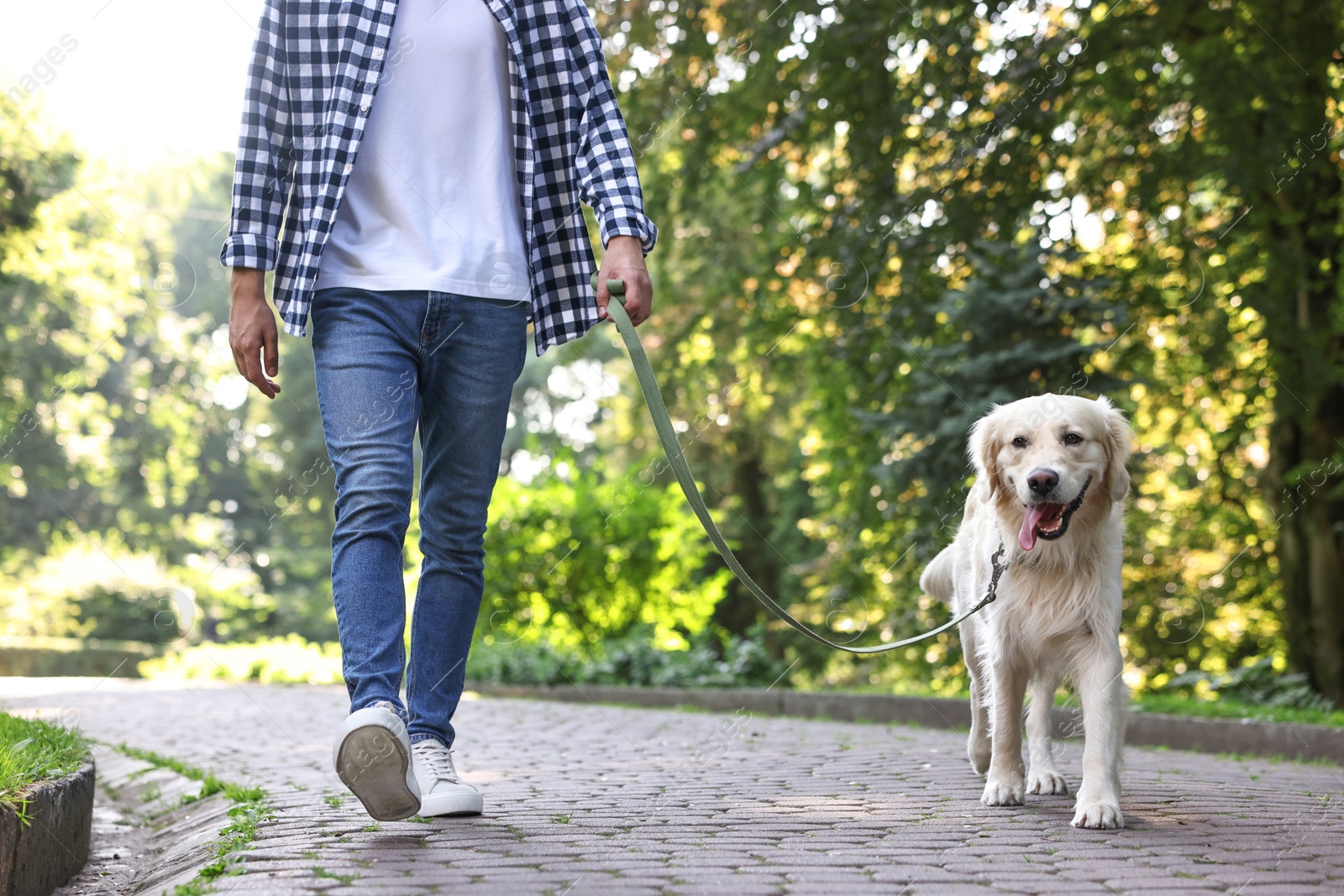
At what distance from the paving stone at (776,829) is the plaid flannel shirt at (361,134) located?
1297 millimetres

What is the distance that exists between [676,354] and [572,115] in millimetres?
7966

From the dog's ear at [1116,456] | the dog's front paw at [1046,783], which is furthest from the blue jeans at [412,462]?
the dog's front paw at [1046,783]

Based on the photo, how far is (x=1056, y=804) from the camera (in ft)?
11.7

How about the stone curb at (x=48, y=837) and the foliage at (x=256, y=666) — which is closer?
the stone curb at (x=48, y=837)

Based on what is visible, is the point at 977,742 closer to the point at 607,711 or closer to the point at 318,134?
the point at 318,134

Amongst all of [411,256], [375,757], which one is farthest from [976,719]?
[411,256]

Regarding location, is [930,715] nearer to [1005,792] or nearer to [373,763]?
[1005,792]

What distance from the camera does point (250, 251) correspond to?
298cm

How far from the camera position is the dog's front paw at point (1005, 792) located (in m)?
3.48

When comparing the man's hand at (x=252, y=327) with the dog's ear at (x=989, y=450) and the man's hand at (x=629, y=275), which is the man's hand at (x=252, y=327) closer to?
the man's hand at (x=629, y=275)

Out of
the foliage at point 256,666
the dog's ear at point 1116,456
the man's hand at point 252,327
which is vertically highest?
the man's hand at point 252,327

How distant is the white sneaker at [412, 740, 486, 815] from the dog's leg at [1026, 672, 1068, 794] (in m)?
1.81

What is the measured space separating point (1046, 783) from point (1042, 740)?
17cm

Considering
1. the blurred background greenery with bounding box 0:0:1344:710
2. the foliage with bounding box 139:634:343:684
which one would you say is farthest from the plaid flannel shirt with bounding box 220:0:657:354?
the foliage with bounding box 139:634:343:684
